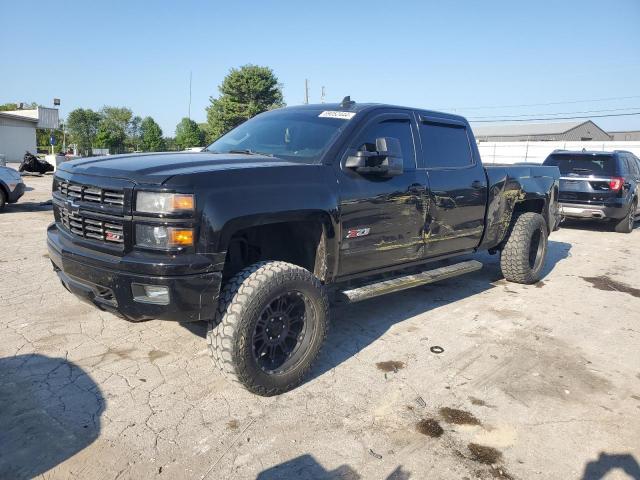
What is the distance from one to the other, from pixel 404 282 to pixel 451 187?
1.07m

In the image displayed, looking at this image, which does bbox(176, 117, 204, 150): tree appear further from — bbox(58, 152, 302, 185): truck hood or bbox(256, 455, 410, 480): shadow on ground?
bbox(256, 455, 410, 480): shadow on ground

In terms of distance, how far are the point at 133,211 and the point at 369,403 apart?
6.23ft

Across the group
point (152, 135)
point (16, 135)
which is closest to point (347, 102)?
point (16, 135)

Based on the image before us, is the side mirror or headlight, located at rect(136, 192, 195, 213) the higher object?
the side mirror

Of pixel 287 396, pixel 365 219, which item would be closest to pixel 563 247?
pixel 365 219

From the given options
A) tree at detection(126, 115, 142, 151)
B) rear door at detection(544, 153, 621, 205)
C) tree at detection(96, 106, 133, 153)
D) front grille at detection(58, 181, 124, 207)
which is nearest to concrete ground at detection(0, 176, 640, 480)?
front grille at detection(58, 181, 124, 207)

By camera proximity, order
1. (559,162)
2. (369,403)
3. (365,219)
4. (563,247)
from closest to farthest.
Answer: (369,403) → (365,219) → (563,247) → (559,162)

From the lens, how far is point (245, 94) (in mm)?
50688

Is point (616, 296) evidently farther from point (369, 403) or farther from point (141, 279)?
point (141, 279)

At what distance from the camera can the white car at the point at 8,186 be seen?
34.1ft

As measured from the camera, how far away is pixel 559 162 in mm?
10477

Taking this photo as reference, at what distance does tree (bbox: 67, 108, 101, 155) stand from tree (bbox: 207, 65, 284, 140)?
3188 centimetres

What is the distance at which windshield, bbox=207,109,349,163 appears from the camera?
372 centimetres

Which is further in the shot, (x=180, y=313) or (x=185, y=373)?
(x=185, y=373)
